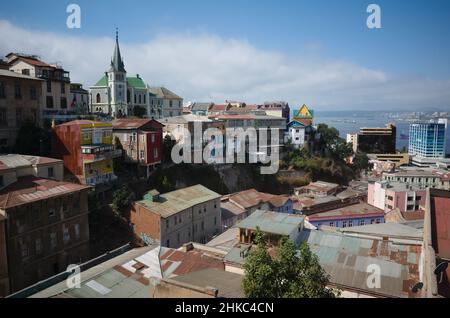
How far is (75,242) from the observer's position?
72.4ft

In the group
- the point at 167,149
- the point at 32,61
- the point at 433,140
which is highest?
the point at 32,61

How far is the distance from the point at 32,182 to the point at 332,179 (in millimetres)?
43967

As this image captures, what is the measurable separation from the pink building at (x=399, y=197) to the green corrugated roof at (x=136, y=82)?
3557 cm

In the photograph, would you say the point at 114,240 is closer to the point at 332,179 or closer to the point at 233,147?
the point at 233,147

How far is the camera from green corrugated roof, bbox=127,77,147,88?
51.8 metres

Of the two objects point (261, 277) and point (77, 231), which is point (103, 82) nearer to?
point (77, 231)

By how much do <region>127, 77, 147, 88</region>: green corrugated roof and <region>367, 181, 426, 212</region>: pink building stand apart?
35.6 metres

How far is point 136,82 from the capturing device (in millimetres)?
52562

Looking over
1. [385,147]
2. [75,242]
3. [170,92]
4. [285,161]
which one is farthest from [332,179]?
[385,147]

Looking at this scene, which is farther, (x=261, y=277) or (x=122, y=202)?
(x=122, y=202)

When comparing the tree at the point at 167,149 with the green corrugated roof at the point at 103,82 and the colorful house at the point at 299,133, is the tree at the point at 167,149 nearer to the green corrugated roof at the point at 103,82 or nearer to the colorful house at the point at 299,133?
the green corrugated roof at the point at 103,82

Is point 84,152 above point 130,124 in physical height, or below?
below

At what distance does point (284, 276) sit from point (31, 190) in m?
16.2

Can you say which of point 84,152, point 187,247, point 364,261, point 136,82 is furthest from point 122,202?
point 136,82
